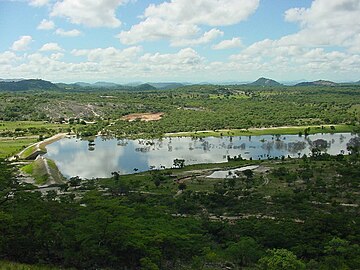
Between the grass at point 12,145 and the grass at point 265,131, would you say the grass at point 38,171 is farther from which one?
the grass at point 265,131

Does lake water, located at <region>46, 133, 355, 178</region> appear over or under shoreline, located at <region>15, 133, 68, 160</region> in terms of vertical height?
under

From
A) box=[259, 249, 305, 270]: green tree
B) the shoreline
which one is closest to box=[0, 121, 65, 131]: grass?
the shoreline

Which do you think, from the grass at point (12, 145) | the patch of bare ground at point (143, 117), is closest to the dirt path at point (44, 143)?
the grass at point (12, 145)

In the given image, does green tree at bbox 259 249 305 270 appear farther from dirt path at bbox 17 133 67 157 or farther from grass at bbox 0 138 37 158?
dirt path at bbox 17 133 67 157

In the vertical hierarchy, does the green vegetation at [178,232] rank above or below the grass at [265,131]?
above

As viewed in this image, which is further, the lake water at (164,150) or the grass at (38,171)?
the lake water at (164,150)

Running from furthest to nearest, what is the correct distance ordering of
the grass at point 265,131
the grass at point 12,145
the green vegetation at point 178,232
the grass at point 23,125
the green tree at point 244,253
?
the grass at point 23,125
the grass at point 265,131
the grass at point 12,145
the green tree at point 244,253
the green vegetation at point 178,232

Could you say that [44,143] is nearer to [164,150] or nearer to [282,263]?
[164,150]

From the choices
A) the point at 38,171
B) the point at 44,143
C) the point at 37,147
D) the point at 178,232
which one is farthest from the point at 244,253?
the point at 44,143

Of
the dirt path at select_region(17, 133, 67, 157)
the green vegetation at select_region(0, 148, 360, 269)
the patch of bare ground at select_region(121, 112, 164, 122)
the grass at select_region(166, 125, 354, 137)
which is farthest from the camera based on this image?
the patch of bare ground at select_region(121, 112, 164, 122)
